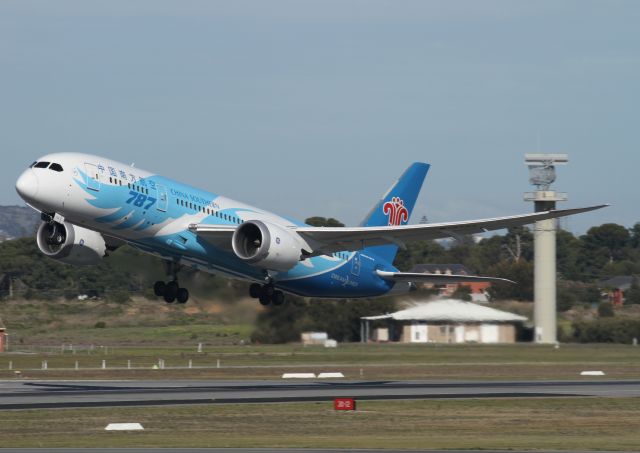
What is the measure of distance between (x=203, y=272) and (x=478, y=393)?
14.0m

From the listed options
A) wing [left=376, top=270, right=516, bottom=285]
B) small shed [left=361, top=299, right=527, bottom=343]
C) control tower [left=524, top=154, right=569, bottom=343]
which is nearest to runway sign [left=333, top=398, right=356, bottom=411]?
wing [left=376, top=270, right=516, bottom=285]

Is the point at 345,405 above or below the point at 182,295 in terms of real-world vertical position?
below

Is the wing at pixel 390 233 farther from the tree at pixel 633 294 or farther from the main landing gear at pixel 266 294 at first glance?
the tree at pixel 633 294

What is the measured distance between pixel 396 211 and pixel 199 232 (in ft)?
50.7

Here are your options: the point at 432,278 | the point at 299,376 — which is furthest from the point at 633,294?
the point at 432,278

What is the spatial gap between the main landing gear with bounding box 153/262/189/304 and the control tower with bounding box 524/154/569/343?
44.9 metres

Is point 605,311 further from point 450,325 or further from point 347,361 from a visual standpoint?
point 347,361

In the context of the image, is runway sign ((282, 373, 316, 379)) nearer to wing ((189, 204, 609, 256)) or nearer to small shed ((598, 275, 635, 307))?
wing ((189, 204, 609, 256))

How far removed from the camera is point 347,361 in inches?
2963

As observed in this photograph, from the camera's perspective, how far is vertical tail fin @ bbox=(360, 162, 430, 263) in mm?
58281

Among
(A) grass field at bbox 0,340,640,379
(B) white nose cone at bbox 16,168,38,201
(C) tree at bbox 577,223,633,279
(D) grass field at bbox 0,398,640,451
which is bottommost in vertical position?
(D) grass field at bbox 0,398,640,451

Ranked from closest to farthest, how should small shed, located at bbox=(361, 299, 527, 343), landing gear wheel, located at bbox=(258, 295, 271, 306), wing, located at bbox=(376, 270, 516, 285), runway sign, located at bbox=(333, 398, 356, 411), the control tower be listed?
runway sign, located at bbox=(333, 398, 356, 411) → landing gear wheel, located at bbox=(258, 295, 271, 306) → wing, located at bbox=(376, 270, 516, 285) → small shed, located at bbox=(361, 299, 527, 343) → the control tower

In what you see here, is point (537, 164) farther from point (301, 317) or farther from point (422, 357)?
point (301, 317)

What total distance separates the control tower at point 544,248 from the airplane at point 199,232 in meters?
40.3
